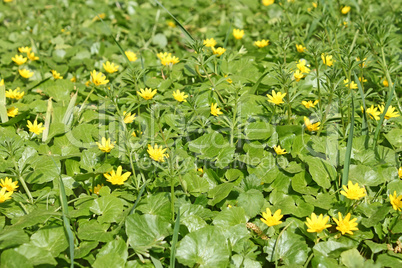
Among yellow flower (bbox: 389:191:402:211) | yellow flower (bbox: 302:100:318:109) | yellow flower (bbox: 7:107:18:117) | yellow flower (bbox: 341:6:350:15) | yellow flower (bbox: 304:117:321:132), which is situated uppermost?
yellow flower (bbox: 341:6:350:15)

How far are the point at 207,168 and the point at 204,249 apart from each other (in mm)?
655

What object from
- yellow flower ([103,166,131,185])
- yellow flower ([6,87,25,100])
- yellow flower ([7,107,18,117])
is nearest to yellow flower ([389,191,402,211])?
yellow flower ([103,166,131,185])

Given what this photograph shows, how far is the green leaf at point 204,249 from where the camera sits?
→ 1877 mm

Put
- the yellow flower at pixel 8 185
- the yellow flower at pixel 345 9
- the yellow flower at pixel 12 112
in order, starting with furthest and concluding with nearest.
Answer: the yellow flower at pixel 345 9, the yellow flower at pixel 12 112, the yellow flower at pixel 8 185

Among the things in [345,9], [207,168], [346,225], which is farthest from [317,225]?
[345,9]

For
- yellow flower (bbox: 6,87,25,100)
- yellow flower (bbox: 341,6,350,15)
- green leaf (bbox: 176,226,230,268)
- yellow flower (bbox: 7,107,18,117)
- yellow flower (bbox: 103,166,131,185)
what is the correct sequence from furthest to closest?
yellow flower (bbox: 341,6,350,15)
yellow flower (bbox: 6,87,25,100)
yellow flower (bbox: 7,107,18,117)
yellow flower (bbox: 103,166,131,185)
green leaf (bbox: 176,226,230,268)

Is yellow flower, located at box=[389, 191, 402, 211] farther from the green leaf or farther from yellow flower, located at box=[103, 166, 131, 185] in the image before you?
yellow flower, located at box=[103, 166, 131, 185]

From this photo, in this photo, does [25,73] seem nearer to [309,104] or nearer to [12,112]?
[12,112]

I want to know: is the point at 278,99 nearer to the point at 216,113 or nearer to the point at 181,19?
the point at 216,113

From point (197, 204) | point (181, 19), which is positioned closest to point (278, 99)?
point (197, 204)

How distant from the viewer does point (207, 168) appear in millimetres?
2480

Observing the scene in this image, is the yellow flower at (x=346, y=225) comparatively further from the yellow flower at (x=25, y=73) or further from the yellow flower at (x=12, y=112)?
the yellow flower at (x=25, y=73)

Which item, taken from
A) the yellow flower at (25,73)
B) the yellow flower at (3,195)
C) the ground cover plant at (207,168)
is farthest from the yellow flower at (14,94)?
the yellow flower at (3,195)

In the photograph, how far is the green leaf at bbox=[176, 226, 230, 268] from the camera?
6.16ft
